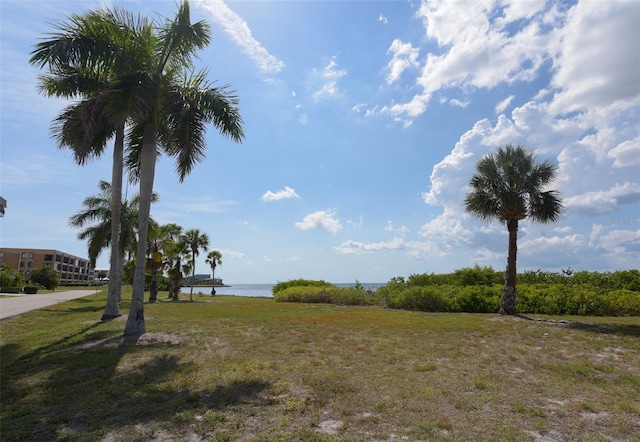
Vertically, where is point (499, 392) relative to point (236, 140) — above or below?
below

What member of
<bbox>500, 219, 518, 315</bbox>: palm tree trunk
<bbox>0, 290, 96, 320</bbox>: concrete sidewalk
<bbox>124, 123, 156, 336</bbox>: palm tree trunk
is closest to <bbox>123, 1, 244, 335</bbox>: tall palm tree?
<bbox>124, 123, 156, 336</bbox>: palm tree trunk

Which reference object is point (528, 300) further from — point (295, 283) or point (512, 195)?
point (295, 283)

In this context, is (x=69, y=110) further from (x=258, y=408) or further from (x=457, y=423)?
(x=457, y=423)

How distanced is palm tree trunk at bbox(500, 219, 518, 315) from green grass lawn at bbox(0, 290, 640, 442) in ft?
17.4

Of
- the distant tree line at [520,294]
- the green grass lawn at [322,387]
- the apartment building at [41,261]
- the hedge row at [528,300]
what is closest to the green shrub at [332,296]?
the distant tree line at [520,294]

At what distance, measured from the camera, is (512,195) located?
17062 mm

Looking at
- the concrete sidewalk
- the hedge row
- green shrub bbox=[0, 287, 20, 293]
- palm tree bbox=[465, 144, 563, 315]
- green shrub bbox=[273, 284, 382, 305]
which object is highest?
palm tree bbox=[465, 144, 563, 315]

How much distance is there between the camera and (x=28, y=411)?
5.36 meters

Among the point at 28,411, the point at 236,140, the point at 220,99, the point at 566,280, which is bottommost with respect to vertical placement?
the point at 28,411

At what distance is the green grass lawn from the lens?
4.71 meters

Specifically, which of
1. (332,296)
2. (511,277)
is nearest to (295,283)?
(332,296)

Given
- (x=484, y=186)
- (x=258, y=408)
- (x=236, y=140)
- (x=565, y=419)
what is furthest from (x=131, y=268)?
(x=565, y=419)

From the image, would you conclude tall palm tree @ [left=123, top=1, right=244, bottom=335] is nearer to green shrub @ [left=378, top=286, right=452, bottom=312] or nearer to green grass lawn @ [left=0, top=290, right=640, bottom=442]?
green grass lawn @ [left=0, top=290, right=640, bottom=442]

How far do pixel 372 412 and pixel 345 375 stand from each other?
6.78ft
